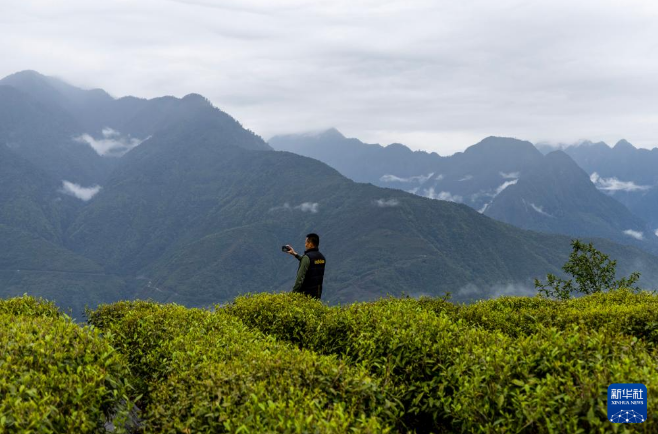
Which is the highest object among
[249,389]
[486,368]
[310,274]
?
[310,274]

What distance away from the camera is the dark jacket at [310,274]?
15.2 metres

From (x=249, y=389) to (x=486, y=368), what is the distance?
11.2ft

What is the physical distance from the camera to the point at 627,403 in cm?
652

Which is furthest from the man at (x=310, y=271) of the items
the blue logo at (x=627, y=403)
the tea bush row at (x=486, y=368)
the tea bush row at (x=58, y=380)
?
the blue logo at (x=627, y=403)

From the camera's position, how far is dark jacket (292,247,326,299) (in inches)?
597

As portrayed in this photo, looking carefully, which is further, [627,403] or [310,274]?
[310,274]

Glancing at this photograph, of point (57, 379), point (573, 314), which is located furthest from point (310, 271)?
point (57, 379)

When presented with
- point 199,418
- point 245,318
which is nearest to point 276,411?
point 199,418

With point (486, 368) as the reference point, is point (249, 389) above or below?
below

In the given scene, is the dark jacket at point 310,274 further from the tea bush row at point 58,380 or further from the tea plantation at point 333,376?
the tea bush row at point 58,380

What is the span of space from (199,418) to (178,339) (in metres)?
3.13

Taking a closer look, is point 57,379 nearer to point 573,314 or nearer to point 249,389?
point 249,389

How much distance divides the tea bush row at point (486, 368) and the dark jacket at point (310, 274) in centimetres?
312

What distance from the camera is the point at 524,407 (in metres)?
6.98
